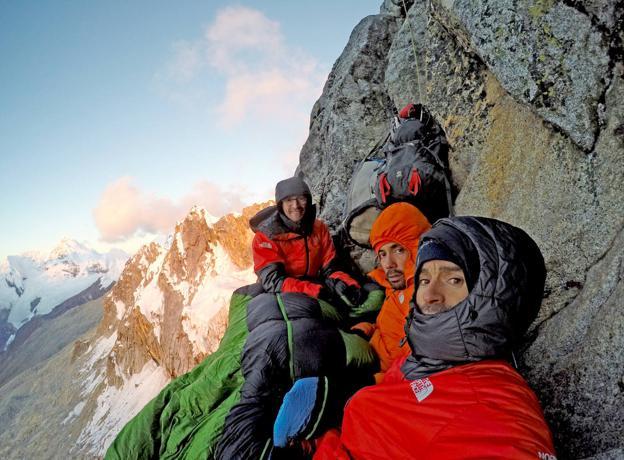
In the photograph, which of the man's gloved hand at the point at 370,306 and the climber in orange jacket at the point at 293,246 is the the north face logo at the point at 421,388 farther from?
the climber in orange jacket at the point at 293,246

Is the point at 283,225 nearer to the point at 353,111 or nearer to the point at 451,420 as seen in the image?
the point at 353,111

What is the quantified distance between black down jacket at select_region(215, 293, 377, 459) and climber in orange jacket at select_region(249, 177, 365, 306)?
61.3 inches

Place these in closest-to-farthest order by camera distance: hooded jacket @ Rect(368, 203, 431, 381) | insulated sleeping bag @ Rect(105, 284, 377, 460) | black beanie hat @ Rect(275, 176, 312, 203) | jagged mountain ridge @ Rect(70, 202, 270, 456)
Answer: insulated sleeping bag @ Rect(105, 284, 377, 460)
hooded jacket @ Rect(368, 203, 431, 381)
black beanie hat @ Rect(275, 176, 312, 203)
jagged mountain ridge @ Rect(70, 202, 270, 456)

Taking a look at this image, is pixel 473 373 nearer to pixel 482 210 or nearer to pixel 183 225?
pixel 482 210

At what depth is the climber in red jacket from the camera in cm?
174

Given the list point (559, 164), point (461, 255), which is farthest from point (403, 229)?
point (461, 255)

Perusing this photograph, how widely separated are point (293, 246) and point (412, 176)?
2648 millimetres

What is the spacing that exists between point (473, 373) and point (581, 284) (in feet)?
5.41

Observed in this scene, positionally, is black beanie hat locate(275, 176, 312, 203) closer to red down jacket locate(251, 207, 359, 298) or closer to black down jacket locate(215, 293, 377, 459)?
red down jacket locate(251, 207, 359, 298)

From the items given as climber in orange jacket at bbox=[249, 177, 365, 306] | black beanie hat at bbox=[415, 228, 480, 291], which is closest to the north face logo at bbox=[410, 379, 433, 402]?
black beanie hat at bbox=[415, 228, 480, 291]

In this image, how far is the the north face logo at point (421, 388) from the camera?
6.91ft

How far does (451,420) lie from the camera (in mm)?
1875

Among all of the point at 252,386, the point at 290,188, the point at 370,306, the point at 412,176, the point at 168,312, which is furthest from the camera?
the point at 168,312

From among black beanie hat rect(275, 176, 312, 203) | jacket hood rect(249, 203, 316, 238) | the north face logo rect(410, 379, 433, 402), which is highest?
black beanie hat rect(275, 176, 312, 203)
